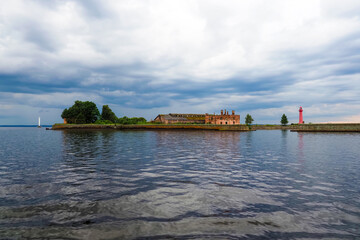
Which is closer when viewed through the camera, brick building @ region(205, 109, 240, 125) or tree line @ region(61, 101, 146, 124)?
tree line @ region(61, 101, 146, 124)

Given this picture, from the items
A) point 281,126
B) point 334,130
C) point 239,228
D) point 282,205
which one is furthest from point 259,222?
point 281,126

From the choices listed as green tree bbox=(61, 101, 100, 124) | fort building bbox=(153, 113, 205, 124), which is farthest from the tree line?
fort building bbox=(153, 113, 205, 124)

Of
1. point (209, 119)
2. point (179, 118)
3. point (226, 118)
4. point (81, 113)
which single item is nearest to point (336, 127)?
point (226, 118)

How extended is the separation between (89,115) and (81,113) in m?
5.32

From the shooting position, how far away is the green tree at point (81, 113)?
12012 centimetres

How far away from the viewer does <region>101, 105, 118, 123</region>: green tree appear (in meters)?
129

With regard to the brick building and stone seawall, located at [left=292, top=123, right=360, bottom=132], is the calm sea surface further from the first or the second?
the brick building

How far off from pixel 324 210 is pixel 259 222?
296 centimetres

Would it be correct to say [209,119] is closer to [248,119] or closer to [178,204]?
[248,119]

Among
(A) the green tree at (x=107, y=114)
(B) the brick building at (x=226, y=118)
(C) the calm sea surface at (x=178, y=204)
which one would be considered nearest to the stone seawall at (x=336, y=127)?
(B) the brick building at (x=226, y=118)

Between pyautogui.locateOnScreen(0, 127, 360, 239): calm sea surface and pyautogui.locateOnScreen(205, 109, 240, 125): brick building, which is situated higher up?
pyautogui.locateOnScreen(205, 109, 240, 125): brick building

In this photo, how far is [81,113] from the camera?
119 meters

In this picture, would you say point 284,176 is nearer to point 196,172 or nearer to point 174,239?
point 196,172

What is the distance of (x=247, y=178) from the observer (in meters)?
12.1
